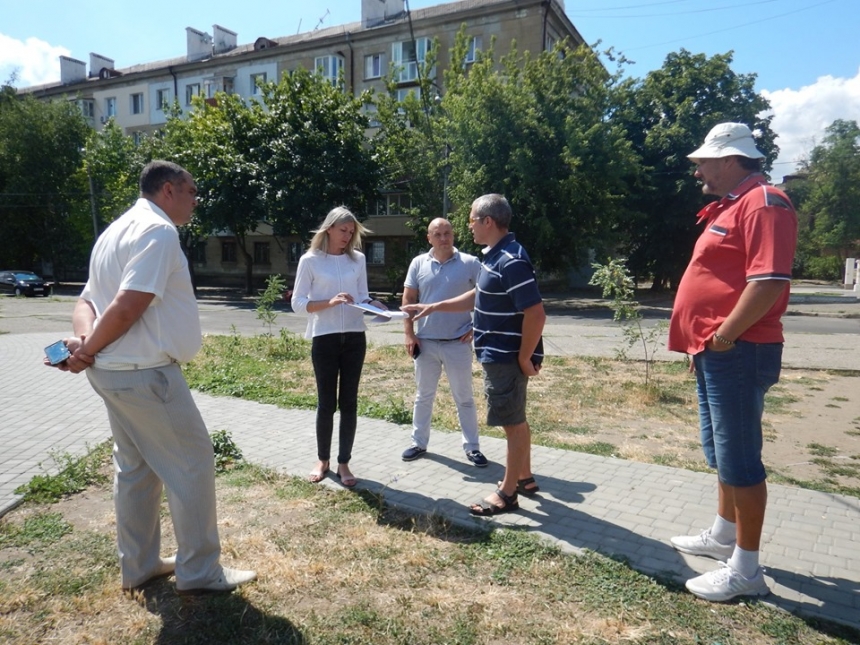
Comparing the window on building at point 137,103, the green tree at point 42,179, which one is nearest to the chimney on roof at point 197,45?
the window on building at point 137,103

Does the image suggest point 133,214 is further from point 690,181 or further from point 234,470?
point 690,181

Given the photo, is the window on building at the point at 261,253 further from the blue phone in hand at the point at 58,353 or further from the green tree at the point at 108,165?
the blue phone in hand at the point at 58,353

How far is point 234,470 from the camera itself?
4949 millimetres

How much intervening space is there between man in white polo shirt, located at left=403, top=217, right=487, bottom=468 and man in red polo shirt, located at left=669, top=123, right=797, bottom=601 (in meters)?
2.14

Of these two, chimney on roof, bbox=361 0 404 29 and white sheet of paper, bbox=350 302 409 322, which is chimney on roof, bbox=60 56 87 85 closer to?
chimney on roof, bbox=361 0 404 29

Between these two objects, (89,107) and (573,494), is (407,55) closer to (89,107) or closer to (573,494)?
(89,107)

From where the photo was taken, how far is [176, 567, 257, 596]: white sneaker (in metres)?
3.09

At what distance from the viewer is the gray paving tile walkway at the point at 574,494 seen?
340cm

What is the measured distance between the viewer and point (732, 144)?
3166 millimetres

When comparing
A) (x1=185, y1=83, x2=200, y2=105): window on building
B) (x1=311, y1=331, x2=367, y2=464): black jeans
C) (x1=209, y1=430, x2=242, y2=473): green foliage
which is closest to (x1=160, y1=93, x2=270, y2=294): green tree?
(x1=185, y1=83, x2=200, y2=105): window on building

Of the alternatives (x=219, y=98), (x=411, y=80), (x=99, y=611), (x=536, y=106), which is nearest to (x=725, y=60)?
(x=536, y=106)

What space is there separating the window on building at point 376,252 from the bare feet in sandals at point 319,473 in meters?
35.6

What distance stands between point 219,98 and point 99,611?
104 feet

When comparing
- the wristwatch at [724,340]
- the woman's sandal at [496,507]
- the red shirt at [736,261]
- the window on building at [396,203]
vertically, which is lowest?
the woman's sandal at [496,507]
